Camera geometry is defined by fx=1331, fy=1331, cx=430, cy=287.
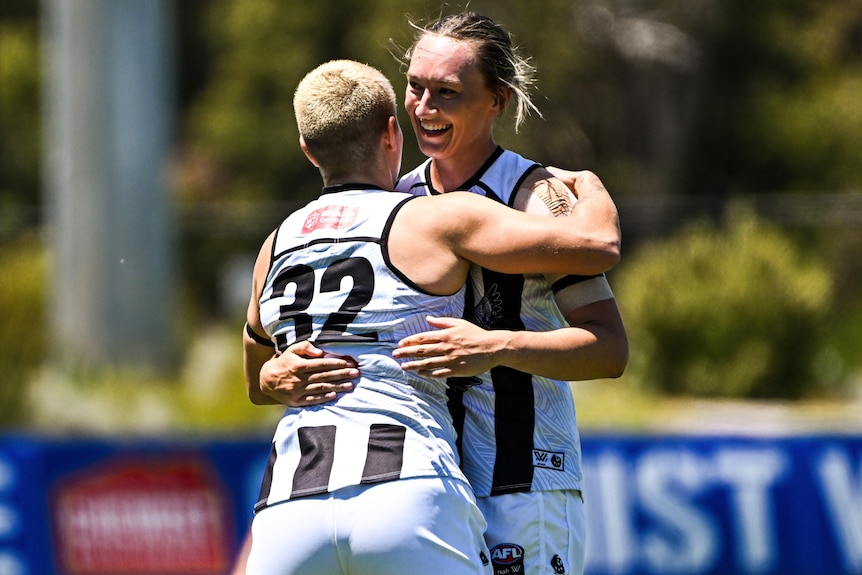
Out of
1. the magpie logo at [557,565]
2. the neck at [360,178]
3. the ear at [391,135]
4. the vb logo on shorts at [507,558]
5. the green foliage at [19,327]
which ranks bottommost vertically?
the green foliage at [19,327]

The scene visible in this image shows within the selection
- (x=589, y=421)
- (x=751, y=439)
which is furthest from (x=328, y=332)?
(x=589, y=421)

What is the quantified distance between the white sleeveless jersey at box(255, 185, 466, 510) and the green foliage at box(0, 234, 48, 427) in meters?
9.46

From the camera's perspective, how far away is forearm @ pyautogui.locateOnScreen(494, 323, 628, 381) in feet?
10.5

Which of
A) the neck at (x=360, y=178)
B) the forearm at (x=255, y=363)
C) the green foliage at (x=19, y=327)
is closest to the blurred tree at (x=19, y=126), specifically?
the green foliage at (x=19, y=327)

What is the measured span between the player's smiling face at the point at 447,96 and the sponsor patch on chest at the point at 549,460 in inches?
32.3

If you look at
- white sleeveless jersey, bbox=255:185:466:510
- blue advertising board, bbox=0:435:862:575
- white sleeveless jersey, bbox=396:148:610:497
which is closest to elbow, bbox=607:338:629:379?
white sleeveless jersey, bbox=396:148:610:497

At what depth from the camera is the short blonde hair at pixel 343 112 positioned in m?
3.23

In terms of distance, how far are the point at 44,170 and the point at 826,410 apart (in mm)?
16959

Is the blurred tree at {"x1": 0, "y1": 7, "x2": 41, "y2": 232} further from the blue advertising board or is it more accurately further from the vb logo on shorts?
the vb logo on shorts

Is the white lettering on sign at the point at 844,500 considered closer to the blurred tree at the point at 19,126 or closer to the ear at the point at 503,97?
the ear at the point at 503,97

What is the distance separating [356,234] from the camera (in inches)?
126

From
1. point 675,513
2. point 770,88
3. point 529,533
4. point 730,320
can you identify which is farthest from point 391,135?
point 770,88

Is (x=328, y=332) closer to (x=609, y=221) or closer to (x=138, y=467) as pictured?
(x=609, y=221)

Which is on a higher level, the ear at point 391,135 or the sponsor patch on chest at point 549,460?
the ear at point 391,135
